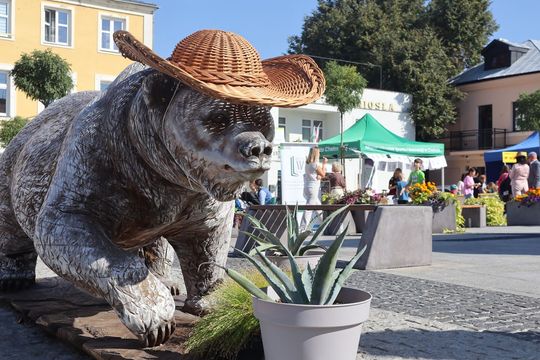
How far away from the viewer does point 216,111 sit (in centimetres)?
209

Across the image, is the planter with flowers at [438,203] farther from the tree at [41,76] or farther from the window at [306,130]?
the window at [306,130]

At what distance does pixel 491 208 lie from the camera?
46.1 feet

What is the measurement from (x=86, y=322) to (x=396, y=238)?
4.12m

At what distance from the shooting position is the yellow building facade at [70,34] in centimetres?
2491

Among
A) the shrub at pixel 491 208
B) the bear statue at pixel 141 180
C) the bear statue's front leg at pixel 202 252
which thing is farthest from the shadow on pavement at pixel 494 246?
the bear statue at pixel 141 180

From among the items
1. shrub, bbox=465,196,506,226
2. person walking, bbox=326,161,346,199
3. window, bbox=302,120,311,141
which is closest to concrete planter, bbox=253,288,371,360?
person walking, bbox=326,161,346,199

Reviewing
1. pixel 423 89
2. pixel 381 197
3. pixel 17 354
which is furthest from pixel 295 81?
pixel 423 89

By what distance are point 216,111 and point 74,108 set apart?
149cm

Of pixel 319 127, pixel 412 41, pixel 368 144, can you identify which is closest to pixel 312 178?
pixel 368 144

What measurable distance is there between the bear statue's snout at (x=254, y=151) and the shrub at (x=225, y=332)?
27.9 inches

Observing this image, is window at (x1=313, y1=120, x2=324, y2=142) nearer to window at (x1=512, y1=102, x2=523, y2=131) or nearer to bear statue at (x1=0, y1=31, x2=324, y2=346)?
window at (x1=512, y1=102, x2=523, y2=131)

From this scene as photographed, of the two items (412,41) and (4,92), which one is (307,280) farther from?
(412,41)

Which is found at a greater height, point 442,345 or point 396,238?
point 396,238

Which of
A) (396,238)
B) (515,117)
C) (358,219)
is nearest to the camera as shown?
(396,238)
